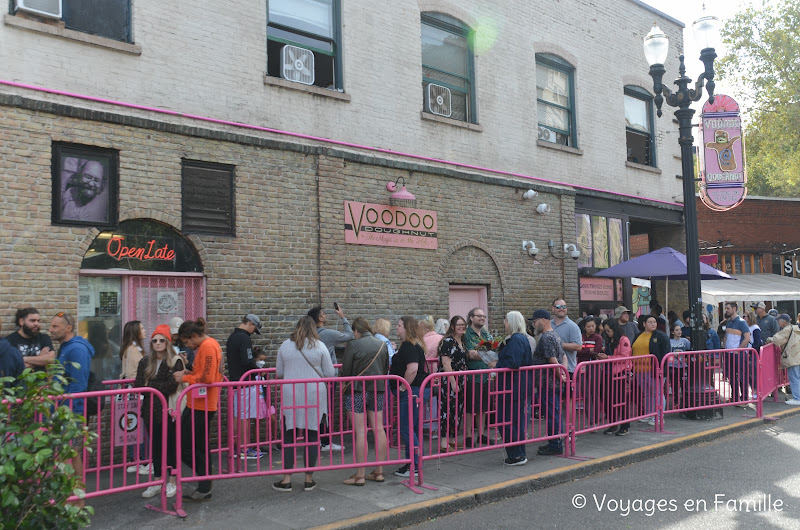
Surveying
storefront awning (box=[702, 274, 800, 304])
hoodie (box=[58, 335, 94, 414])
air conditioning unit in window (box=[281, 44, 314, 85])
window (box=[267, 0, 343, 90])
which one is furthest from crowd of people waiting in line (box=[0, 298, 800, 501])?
storefront awning (box=[702, 274, 800, 304])

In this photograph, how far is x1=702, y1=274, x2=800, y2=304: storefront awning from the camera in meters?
19.5

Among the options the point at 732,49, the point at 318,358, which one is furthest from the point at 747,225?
the point at 318,358

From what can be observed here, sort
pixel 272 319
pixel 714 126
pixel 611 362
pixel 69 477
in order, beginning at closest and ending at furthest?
pixel 69 477
pixel 611 362
pixel 272 319
pixel 714 126

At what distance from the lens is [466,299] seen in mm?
13133

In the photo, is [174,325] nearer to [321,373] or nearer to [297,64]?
[321,373]

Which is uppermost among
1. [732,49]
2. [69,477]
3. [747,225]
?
[732,49]

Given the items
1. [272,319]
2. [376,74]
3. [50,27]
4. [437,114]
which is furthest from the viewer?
[437,114]

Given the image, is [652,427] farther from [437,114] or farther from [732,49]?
[732,49]

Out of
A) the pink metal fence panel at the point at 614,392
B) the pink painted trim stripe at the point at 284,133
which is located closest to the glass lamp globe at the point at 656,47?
the pink painted trim stripe at the point at 284,133

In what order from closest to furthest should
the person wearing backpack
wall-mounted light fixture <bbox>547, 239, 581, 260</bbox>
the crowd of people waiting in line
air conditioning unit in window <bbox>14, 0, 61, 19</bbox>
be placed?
the crowd of people waiting in line < air conditioning unit in window <bbox>14, 0, 61, 19</bbox> < the person wearing backpack < wall-mounted light fixture <bbox>547, 239, 581, 260</bbox>

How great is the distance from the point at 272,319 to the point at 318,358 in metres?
3.17

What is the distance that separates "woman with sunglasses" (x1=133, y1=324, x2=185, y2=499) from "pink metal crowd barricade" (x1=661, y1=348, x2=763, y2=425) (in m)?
6.41

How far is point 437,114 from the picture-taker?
1272cm

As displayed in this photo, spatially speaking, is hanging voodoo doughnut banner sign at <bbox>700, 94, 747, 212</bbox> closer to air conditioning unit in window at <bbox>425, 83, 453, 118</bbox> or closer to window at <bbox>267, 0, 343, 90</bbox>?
air conditioning unit in window at <bbox>425, 83, 453, 118</bbox>
